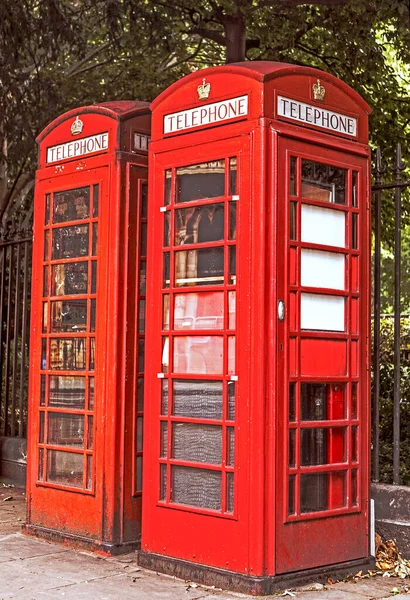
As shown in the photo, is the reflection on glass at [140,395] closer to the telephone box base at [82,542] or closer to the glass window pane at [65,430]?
the glass window pane at [65,430]

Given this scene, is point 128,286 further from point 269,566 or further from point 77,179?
point 269,566

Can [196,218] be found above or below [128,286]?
above

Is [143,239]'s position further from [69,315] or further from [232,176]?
[232,176]

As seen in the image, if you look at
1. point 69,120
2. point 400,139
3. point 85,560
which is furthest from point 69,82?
point 85,560

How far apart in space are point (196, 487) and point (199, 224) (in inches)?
60.9

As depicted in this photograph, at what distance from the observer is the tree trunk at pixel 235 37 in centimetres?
1113

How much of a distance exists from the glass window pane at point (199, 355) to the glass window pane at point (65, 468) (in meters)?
1.18

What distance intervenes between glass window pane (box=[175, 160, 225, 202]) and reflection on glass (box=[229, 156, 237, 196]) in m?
0.06

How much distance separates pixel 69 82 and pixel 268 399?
10.2m

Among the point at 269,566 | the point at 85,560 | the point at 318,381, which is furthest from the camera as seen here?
the point at 85,560

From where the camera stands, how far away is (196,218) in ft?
16.1

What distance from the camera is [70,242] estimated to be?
19.1ft

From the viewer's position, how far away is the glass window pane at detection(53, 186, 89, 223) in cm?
570

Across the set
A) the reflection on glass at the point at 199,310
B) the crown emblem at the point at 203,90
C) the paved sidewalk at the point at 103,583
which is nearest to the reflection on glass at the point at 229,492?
the paved sidewalk at the point at 103,583
